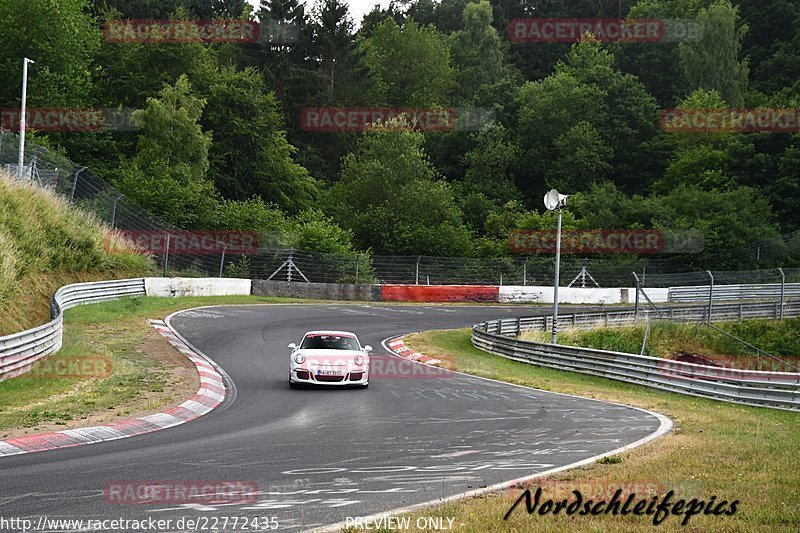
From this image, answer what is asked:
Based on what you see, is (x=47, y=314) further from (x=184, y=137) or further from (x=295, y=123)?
(x=295, y=123)

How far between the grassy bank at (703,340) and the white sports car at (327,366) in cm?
1569

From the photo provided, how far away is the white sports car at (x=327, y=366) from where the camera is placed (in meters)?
18.9

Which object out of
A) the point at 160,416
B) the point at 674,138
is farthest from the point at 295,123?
the point at 160,416

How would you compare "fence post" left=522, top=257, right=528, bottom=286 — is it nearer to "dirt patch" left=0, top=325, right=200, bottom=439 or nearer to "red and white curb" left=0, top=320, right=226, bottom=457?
"dirt patch" left=0, top=325, right=200, bottom=439

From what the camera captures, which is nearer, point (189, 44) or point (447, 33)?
point (189, 44)

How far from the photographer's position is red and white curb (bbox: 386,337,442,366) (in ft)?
86.9

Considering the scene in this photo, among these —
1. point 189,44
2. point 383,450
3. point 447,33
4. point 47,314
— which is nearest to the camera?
point 383,450

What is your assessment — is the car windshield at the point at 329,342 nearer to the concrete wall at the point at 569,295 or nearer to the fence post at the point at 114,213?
the fence post at the point at 114,213

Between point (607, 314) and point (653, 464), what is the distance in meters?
27.9

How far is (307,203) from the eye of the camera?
7206 centimetres

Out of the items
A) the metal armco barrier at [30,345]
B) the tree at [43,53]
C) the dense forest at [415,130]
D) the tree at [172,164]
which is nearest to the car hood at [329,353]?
the metal armco barrier at [30,345]

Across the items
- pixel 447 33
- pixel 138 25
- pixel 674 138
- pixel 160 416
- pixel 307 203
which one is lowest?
pixel 160 416

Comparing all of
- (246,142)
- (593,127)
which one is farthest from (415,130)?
(246,142)

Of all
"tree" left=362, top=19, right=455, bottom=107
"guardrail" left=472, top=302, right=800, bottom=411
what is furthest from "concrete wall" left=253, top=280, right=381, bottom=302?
"tree" left=362, top=19, right=455, bottom=107
